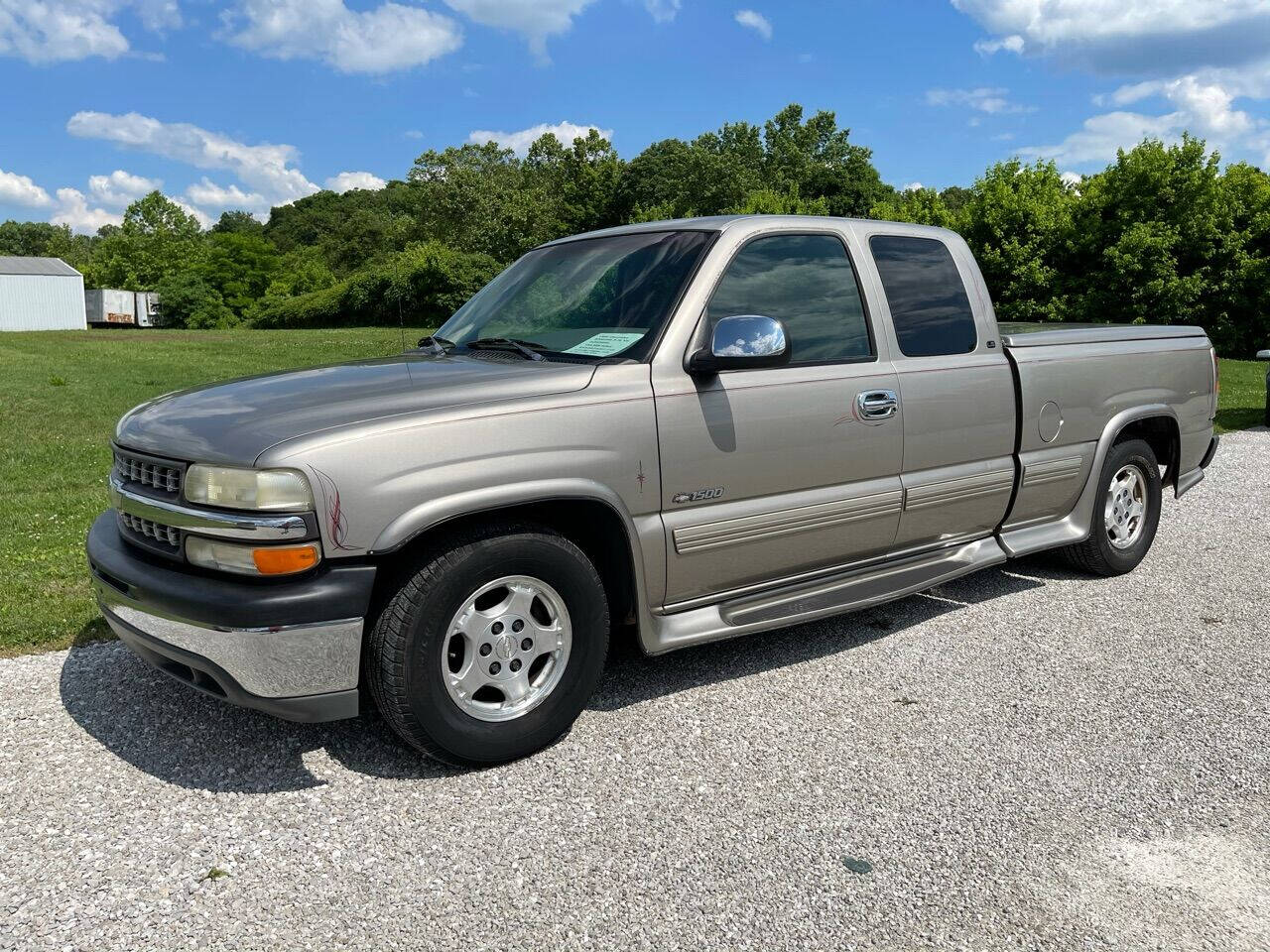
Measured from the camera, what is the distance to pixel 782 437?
402 centimetres

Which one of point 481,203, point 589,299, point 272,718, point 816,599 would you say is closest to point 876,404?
point 816,599

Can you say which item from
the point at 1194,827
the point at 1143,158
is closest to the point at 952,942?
the point at 1194,827

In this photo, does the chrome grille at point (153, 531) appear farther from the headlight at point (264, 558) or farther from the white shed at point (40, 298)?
the white shed at point (40, 298)

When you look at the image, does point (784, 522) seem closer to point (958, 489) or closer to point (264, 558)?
point (958, 489)

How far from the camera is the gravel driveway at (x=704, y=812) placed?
2.66 meters

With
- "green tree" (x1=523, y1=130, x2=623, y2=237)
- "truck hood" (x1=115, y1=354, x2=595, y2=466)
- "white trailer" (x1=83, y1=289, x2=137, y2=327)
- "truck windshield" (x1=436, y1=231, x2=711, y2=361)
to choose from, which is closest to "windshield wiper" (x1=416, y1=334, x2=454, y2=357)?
"truck windshield" (x1=436, y1=231, x2=711, y2=361)

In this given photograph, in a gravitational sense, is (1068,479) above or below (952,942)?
above

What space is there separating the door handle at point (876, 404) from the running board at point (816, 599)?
70cm

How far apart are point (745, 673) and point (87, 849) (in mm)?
2558

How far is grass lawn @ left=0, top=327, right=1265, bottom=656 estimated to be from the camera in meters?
5.15

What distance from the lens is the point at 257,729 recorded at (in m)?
3.79

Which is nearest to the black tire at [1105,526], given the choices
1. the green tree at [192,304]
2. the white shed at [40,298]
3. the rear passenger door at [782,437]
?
the rear passenger door at [782,437]

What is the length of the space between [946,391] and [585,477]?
1997 mm

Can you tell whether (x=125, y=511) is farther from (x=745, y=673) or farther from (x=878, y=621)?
(x=878, y=621)
